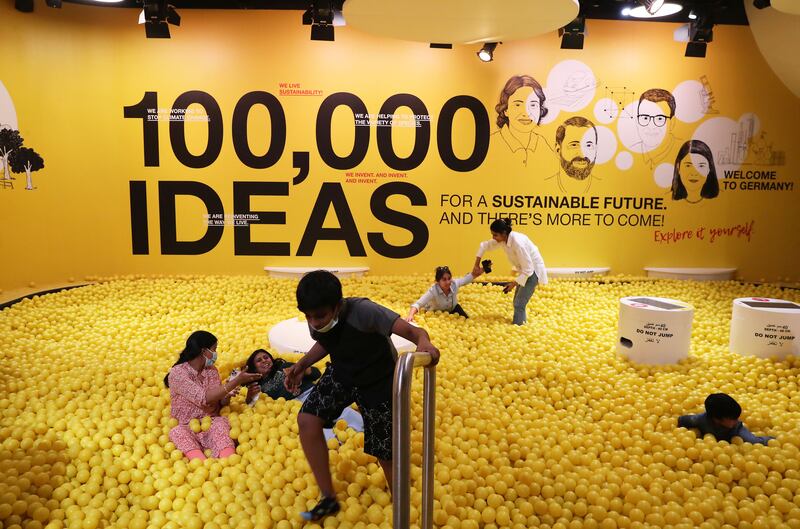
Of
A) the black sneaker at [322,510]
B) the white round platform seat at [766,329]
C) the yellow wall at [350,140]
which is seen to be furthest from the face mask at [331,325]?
the yellow wall at [350,140]

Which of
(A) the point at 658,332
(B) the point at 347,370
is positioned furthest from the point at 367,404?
(A) the point at 658,332

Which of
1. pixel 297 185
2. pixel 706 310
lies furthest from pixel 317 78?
pixel 706 310

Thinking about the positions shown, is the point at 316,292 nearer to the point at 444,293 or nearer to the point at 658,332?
the point at 658,332

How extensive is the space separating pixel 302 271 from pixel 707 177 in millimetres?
5814

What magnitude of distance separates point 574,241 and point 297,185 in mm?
3964

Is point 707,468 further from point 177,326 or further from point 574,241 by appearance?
point 574,241

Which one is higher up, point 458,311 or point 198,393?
point 198,393

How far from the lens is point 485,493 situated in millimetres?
2650

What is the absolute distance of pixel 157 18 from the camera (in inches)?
254

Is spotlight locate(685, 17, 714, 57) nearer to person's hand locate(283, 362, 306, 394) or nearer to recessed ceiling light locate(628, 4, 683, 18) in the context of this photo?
recessed ceiling light locate(628, 4, 683, 18)

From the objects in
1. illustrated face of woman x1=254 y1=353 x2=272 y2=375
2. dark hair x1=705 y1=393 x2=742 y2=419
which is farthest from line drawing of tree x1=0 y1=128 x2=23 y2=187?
dark hair x1=705 y1=393 x2=742 y2=419

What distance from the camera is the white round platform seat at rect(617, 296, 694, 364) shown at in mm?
4410

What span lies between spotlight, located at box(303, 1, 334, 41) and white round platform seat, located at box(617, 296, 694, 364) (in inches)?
187

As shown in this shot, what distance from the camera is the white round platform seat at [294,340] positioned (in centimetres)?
443
